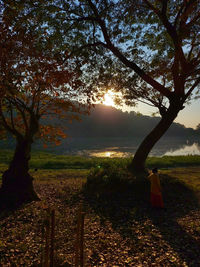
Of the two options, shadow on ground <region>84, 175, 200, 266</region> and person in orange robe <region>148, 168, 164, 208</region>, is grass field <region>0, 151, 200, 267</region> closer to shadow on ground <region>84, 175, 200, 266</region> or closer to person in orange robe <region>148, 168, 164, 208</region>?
shadow on ground <region>84, 175, 200, 266</region>

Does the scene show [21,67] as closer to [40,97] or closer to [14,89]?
[14,89]

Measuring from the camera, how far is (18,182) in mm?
10969

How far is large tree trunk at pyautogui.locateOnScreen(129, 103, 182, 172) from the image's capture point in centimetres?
1451

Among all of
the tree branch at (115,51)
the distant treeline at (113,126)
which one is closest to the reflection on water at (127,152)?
the tree branch at (115,51)

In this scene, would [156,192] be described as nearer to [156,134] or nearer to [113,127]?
[156,134]

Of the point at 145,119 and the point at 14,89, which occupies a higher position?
the point at 145,119

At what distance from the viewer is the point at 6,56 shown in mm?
6613

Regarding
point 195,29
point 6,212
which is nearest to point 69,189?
point 6,212

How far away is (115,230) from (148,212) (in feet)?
7.75

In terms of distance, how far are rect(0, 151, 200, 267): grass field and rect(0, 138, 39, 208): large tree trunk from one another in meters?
0.71

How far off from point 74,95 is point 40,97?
5.77ft

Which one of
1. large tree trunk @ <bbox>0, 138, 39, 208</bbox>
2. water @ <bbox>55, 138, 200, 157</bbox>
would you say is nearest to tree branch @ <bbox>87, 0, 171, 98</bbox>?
large tree trunk @ <bbox>0, 138, 39, 208</bbox>

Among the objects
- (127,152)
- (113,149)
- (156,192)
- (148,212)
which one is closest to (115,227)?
(148,212)

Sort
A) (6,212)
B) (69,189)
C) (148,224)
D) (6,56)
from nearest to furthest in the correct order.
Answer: (6,56)
(148,224)
(6,212)
(69,189)
